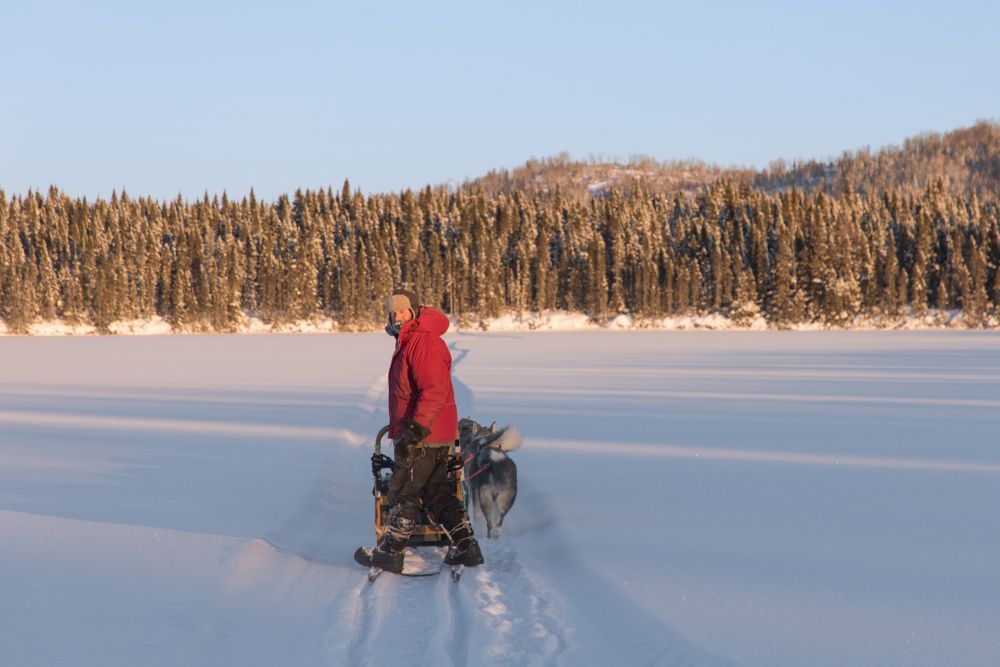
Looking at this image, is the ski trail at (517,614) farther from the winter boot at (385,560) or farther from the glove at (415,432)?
the glove at (415,432)

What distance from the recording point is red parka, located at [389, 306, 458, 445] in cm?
625

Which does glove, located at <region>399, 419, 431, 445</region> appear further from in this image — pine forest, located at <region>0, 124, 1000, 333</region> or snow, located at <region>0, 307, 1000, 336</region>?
pine forest, located at <region>0, 124, 1000, 333</region>

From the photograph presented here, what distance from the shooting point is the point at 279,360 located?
3403 cm

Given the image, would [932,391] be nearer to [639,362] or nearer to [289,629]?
[639,362]

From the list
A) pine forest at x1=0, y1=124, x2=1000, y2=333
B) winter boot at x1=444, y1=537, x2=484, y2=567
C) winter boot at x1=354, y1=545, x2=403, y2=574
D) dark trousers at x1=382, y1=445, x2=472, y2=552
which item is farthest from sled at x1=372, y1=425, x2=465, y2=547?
pine forest at x1=0, y1=124, x2=1000, y2=333

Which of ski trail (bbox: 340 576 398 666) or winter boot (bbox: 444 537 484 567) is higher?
winter boot (bbox: 444 537 484 567)

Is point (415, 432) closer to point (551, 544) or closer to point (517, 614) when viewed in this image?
point (517, 614)

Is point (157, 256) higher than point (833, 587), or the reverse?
point (157, 256)

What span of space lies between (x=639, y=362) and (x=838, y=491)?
70.6ft

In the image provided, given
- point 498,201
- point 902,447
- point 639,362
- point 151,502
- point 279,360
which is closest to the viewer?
point 151,502

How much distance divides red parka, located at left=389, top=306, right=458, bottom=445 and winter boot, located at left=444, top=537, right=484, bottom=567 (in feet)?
2.54

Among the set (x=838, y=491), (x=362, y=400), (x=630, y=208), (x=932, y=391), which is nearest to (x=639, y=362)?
(x=932, y=391)

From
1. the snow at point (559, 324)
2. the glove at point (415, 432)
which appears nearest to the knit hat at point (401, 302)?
the glove at point (415, 432)

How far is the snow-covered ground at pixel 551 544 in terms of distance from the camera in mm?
4824
